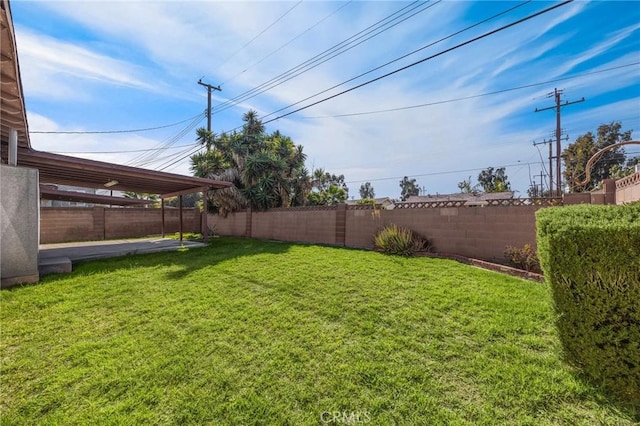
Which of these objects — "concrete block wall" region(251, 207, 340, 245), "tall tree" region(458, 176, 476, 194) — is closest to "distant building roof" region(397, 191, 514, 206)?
"concrete block wall" region(251, 207, 340, 245)

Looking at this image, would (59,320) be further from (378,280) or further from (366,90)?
(366,90)

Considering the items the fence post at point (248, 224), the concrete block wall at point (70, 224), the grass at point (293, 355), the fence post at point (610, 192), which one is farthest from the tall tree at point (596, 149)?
the concrete block wall at point (70, 224)

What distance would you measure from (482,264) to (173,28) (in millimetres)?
9052

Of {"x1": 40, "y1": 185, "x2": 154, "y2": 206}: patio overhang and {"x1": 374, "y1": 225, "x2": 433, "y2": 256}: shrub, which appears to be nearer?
{"x1": 374, "y1": 225, "x2": 433, "y2": 256}: shrub

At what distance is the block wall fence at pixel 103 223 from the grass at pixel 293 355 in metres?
10.4

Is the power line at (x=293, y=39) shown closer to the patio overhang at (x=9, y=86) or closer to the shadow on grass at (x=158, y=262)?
the patio overhang at (x=9, y=86)

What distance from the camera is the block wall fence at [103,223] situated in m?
11.9

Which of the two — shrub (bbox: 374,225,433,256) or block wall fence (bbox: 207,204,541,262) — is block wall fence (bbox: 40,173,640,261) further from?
shrub (bbox: 374,225,433,256)

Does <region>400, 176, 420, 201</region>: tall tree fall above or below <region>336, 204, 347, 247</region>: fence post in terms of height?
above

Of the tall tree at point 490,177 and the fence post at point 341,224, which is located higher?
the tall tree at point 490,177

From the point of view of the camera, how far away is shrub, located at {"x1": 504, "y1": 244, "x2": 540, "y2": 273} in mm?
5129

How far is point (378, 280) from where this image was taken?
4613 mm

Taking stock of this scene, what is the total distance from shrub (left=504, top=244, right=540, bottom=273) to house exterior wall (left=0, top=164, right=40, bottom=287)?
9.58m
